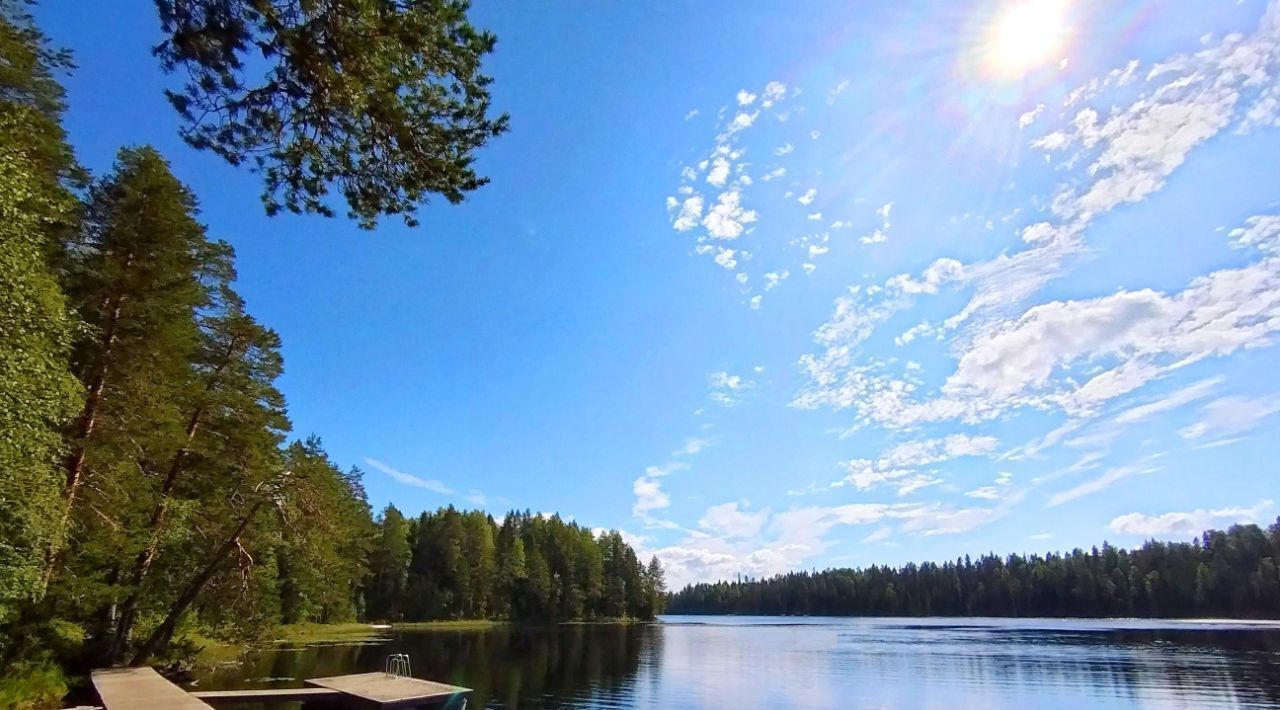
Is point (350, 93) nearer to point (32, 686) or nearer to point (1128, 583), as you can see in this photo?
point (32, 686)

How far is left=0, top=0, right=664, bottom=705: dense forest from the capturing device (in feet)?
43.8

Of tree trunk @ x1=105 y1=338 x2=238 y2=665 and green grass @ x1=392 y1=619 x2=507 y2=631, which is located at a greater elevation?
tree trunk @ x1=105 y1=338 x2=238 y2=665

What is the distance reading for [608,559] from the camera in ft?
420

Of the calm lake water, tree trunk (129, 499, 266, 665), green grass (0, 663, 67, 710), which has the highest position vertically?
tree trunk (129, 499, 266, 665)

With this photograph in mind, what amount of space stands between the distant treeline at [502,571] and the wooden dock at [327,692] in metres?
66.6

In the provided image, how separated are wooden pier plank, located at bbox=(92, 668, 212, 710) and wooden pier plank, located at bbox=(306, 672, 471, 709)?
577 centimetres

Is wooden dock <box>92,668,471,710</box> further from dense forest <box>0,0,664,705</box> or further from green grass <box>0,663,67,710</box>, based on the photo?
dense forest <box>0,0,664,705</box>

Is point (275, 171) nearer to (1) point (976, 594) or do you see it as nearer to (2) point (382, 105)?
(2) point (382, 105)

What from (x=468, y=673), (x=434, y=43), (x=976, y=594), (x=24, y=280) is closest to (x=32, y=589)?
(x=24, y=280)

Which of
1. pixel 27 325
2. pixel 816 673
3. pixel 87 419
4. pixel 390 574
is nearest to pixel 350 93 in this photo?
pixel 27 325

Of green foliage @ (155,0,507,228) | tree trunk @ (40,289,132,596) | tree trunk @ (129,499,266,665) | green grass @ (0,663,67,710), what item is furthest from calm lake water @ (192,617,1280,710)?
green foliage @ (155,0,507,228)

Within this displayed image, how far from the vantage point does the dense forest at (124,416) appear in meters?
13.4

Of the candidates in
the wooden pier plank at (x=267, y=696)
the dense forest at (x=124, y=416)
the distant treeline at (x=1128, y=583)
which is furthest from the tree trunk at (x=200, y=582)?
the distant treeline at (x=1128, y=583)

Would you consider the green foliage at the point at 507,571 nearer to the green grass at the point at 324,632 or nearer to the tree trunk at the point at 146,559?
the green grass at the point at 324,632
